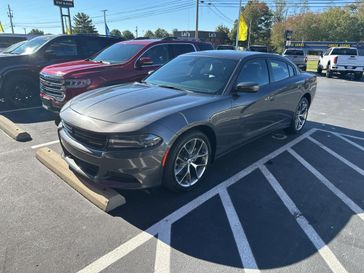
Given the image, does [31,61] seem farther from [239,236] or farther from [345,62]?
[345,62]

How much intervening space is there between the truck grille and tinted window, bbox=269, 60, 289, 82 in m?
3.97

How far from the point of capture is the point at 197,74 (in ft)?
13.7

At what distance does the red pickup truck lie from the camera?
17.9ft

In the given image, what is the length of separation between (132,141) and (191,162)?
0.93 metres

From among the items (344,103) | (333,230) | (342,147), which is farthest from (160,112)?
(344,103)

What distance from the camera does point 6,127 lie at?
5508 mm

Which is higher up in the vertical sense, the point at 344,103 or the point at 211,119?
the point at 211,119

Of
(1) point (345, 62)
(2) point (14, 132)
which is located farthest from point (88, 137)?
(1) point (345, 62)

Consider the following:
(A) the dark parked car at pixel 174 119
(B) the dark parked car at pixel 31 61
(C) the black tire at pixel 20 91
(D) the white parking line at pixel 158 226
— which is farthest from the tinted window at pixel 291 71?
(C) the black tire at pixel 20 91

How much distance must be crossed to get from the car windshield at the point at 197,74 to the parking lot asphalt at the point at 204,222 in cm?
125

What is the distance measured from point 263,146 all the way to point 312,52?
35067mm

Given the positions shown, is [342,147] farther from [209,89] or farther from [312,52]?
[312,52]

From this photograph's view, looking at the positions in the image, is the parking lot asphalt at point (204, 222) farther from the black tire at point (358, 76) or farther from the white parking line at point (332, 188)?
the black tire at point (358, 76)

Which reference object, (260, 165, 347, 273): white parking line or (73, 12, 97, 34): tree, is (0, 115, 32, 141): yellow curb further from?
(73, 12, 97, 34): tree
